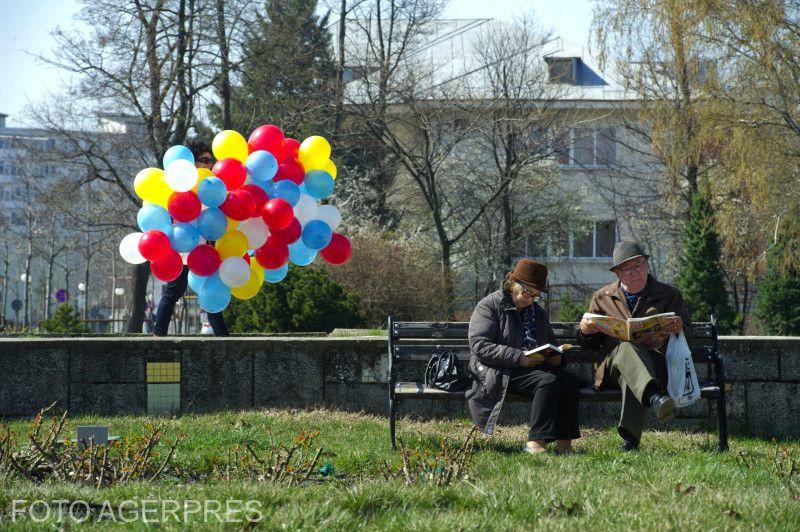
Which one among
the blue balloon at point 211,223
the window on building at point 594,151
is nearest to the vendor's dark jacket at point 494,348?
the blue balloon at point 211,223

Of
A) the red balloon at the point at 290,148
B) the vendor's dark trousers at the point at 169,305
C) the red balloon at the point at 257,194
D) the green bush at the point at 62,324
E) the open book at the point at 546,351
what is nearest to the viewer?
the open book at the point at 546,351

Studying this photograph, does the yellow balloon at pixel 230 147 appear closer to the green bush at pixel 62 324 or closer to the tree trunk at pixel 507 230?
the green bush at pixel 62 324

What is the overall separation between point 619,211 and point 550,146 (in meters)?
7.25

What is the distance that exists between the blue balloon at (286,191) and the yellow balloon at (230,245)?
51cm

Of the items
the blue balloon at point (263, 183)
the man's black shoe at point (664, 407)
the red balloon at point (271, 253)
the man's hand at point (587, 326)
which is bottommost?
the man's black shoe at point (664, 407)

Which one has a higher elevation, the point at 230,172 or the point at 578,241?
the point at 578,241

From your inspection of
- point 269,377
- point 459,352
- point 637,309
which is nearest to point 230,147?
point 269,377

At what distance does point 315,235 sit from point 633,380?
3118 mm

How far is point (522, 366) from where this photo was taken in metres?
7.21

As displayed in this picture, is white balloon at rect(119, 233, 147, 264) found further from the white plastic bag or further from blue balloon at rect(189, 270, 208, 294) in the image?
the white plastic bag

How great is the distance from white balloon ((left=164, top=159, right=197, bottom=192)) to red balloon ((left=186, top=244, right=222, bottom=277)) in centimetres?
48

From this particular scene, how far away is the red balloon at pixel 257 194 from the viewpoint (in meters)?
8.27

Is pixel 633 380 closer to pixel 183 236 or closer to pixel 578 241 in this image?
pixel 183 236

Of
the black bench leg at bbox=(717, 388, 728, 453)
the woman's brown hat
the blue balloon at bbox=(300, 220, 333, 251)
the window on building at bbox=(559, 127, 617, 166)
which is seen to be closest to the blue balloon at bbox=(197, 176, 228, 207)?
the blue balloon at bbox=(300, 220, 333, 251)
